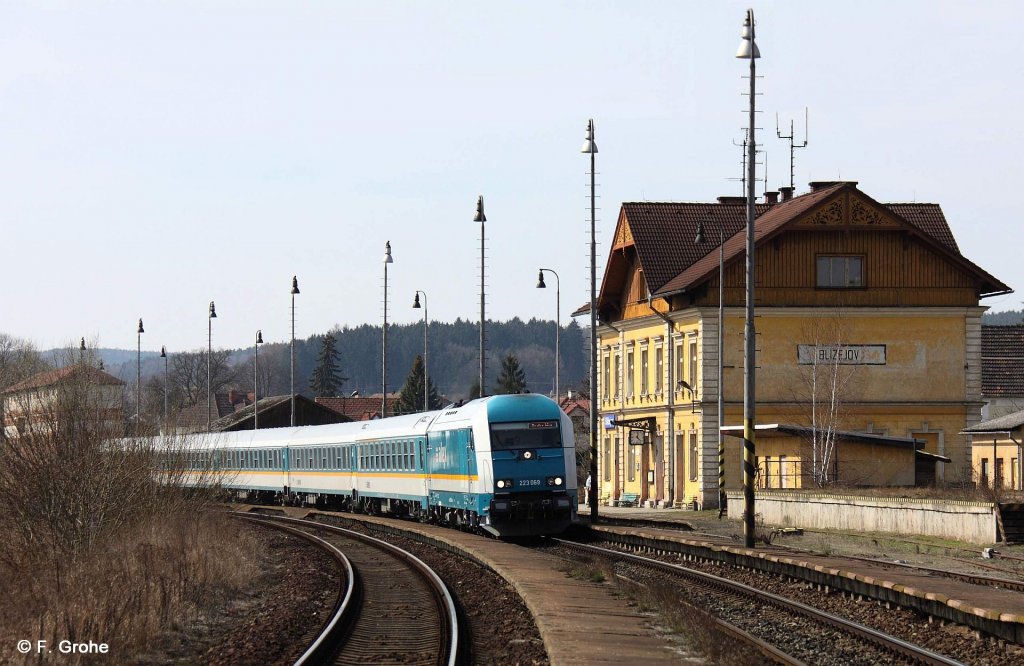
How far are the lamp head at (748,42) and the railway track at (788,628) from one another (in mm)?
9233

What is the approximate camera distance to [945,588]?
1941 cm

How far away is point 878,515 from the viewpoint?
112ft

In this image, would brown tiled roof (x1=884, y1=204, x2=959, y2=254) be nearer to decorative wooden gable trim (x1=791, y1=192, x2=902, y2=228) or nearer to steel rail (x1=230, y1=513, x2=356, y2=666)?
decorative wooden gable trim (x1=791, y1=192, x2=902, y2=228)

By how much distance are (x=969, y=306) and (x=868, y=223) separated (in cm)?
464

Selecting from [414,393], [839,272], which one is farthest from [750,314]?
[414,393]

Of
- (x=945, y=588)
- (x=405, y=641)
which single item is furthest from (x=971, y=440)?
(x=405, y=641)

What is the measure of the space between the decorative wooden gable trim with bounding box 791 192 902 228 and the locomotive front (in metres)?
21.8

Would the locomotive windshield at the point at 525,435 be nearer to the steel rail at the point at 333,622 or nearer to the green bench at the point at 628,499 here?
the steel rail at the point at 333,622

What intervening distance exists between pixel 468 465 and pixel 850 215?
2370 cm

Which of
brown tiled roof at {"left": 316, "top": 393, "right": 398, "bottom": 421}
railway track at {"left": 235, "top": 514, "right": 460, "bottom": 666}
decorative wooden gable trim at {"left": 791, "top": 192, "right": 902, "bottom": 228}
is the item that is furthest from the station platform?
brown tiled roof at {"left": 316, "top": 393, "right": 398, "bottom": 421}

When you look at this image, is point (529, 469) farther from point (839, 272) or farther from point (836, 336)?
point (839, 272)

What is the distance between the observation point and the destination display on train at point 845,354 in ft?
173

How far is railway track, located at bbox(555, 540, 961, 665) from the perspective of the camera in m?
15.5

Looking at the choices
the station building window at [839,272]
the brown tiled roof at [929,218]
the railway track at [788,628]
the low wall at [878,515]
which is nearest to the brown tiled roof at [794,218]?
the brown tiled roof at [929,218]
